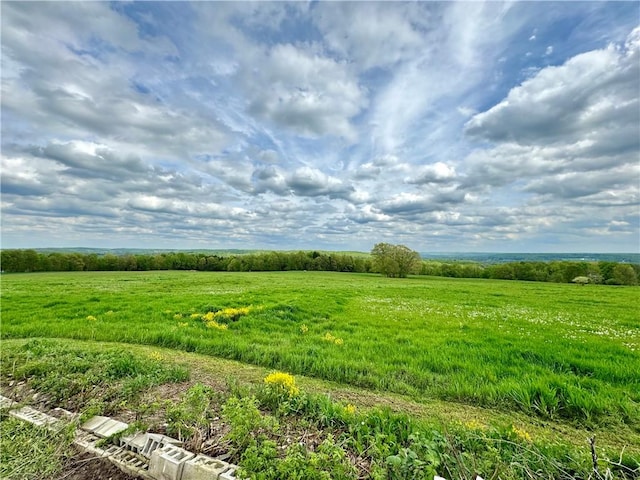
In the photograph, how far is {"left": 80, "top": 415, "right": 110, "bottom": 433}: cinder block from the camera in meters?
4.29

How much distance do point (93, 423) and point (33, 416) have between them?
1100 millimetres

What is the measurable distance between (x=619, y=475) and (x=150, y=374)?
7.53m

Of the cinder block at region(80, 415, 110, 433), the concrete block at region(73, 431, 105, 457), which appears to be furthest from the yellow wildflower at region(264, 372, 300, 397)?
the cinder block at region(80, 415, 110, 433)

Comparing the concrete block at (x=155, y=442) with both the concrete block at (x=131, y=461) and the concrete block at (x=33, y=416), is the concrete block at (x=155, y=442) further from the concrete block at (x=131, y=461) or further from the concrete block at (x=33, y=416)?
the concrete block at (x=33, y=416)

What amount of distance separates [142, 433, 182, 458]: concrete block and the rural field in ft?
0.80

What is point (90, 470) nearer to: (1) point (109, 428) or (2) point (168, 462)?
(1) point (109, 428)

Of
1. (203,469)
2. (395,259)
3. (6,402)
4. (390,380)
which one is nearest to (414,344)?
(390,380)

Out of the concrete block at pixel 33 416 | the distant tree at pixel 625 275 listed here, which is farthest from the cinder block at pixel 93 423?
the distant tree at pixel 625 275

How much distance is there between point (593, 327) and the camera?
1269cm

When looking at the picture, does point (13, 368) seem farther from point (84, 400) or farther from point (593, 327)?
point (593, 327)

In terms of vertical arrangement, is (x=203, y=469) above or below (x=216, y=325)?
above

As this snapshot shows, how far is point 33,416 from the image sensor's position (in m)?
4.57

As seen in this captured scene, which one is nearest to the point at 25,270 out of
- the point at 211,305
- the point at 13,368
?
the point at 211,305

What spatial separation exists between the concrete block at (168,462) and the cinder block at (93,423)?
1467 millimetres
